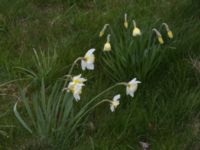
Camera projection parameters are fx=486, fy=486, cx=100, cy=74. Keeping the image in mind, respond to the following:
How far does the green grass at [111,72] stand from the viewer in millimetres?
2771

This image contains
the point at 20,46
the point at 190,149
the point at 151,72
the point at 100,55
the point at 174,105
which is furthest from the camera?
the point at 20,46

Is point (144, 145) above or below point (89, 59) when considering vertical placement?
below

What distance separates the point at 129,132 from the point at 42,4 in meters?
1.71

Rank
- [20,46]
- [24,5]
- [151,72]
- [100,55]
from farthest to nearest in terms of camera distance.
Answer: [24,5], [20,46], [100,55], [151,72]

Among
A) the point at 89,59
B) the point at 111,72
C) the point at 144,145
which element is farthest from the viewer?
the point at 111,72

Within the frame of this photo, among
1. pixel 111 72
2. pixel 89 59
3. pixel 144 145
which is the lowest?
pixel 144 145

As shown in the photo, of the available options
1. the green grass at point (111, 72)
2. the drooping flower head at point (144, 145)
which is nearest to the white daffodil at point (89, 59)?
the green grass at point (111, 72)

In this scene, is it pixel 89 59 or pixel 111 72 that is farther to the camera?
pixel 111 72

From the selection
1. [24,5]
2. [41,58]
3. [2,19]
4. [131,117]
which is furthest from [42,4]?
[131,117]

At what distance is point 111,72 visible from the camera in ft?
10.3

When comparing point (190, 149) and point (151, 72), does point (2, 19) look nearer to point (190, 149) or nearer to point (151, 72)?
point (151, 72)

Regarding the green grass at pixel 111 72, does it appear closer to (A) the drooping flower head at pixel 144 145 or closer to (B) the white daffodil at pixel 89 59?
(A) the drooping flower head at pixel 144 145

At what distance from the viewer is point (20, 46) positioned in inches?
140

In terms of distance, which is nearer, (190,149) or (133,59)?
(190,149)
